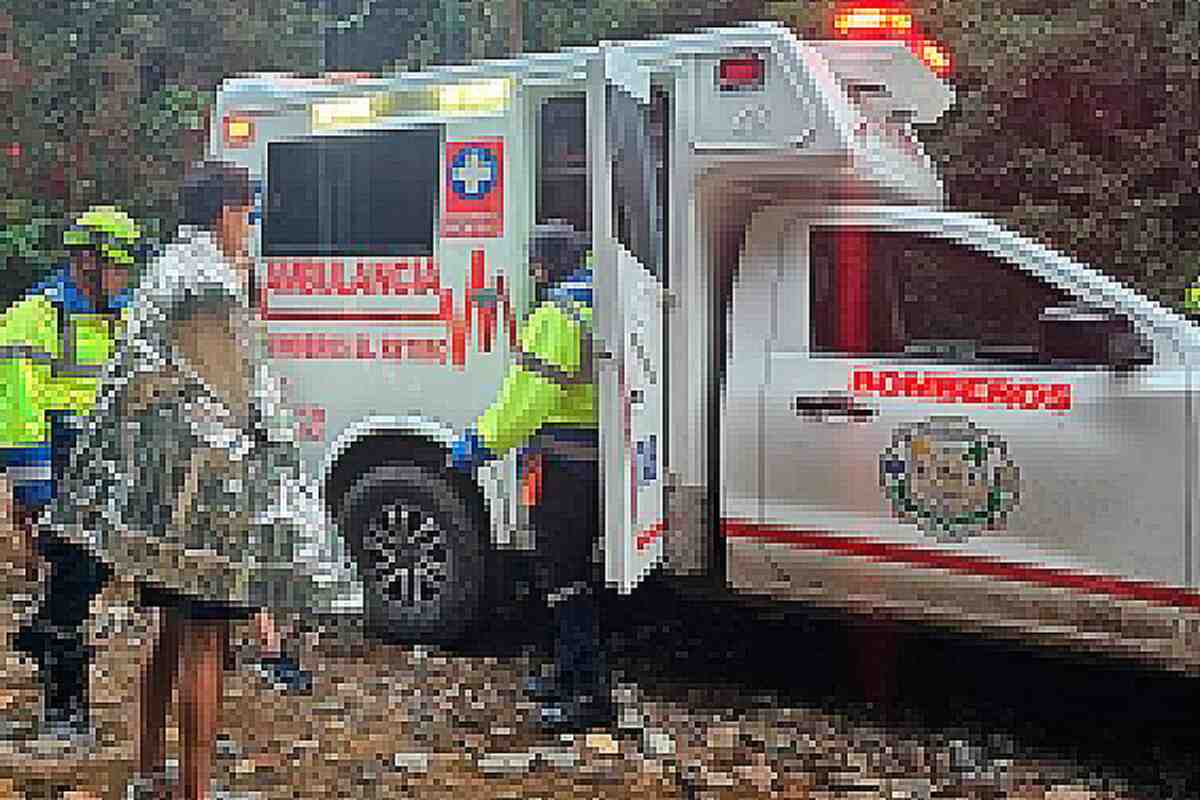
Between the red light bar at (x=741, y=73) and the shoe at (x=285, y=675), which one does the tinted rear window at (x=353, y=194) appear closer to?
the red light bar at (x=741, y=73)

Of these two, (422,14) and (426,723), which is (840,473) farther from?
(422,14)

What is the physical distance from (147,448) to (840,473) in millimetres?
1916

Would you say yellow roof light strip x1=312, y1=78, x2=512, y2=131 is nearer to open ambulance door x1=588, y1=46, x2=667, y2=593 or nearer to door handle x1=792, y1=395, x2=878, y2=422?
open ambulance door x1=588, y1=46, x2=667, y2=593

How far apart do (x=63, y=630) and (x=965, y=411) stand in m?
2.25

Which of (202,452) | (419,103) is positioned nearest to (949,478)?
(419,103)

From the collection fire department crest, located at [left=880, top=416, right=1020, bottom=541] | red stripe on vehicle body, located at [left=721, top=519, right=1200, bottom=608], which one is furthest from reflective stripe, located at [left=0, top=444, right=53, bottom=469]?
fire department crest, located at [left=880, top=416, right=1020, bottom=541]

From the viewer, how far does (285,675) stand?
498 cm

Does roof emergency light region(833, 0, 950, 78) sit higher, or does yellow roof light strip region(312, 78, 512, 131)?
roof emergency light region(833, 0, 950, 78)

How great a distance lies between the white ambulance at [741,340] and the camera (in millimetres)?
4391

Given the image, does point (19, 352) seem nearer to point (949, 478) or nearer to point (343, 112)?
point (343, 112)

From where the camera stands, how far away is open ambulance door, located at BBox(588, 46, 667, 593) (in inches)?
170

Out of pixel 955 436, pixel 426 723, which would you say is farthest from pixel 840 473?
pixel 426 723

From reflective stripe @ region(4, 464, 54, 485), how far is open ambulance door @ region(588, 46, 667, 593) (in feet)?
4.22

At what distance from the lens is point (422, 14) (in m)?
7.36
